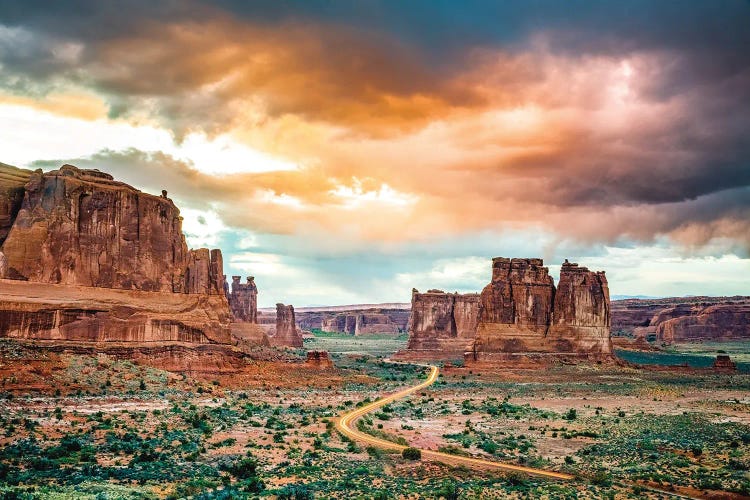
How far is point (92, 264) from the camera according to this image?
54.4 meters

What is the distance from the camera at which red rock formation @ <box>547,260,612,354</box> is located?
96.5m

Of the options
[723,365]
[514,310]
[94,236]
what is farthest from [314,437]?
[723,365]

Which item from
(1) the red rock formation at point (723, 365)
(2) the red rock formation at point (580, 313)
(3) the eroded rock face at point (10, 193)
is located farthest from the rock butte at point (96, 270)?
(1) the red rock formation at point (723, 365)

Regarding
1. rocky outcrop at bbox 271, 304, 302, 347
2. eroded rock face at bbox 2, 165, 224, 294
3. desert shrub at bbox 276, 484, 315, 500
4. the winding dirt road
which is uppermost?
eroded rock face at bbox 2, 165, 224, 294

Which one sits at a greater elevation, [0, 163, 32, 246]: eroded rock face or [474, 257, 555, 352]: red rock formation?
[0, 163, 32, 246]: eroded rock face

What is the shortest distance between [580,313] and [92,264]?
219 ft

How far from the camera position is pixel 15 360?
151 feet

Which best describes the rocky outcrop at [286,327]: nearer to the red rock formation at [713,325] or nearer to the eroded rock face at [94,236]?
the eroded rock face at [94,236]

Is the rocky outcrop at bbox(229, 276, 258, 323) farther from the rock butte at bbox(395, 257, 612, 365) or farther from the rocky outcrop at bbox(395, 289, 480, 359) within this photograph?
the rock butte at bbox(395, 257, 612, 365)

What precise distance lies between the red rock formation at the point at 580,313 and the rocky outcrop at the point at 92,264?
51.7m

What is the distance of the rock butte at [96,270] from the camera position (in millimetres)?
49906

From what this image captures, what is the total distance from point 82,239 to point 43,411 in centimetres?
1726

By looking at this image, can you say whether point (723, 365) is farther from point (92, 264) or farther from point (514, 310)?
point (92, 264)

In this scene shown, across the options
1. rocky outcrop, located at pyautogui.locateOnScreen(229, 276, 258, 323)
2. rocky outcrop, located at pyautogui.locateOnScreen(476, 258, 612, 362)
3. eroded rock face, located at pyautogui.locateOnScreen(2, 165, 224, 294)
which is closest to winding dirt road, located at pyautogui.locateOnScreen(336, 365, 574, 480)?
eroded rock face, located at pyautogui.locateOnScreen(2, 165, 224, 294)
